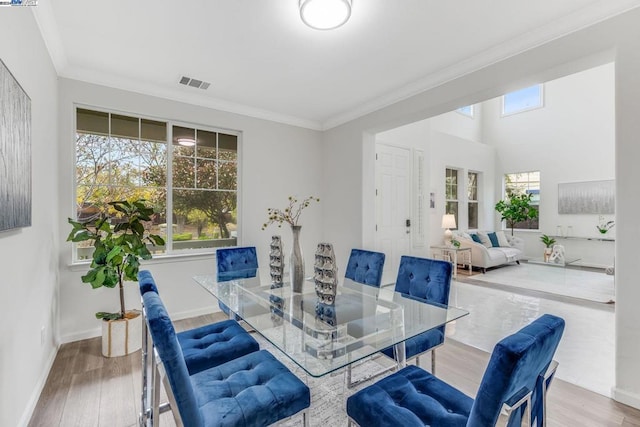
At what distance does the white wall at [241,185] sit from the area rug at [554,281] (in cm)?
358

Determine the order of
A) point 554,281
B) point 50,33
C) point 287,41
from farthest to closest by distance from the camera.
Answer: point 554,281, point 287,41, point 50,33

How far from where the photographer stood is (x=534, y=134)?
8.07 metres

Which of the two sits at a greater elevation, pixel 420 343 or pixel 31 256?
pixel 31 256

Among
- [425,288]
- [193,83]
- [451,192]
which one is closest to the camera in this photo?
[425,288]

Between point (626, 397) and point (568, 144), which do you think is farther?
point (568, 144)

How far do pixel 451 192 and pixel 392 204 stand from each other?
3385 millimetres

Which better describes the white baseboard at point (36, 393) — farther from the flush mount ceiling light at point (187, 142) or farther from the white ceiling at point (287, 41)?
the white ceiling at point (287, 41)

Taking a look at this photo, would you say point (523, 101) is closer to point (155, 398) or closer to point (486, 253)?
point (486, 253)

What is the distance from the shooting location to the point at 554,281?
5527 mm

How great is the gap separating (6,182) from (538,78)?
3630 millimetres

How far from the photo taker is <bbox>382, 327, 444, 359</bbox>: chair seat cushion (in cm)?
195

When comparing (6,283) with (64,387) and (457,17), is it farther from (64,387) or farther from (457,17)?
(457,17)

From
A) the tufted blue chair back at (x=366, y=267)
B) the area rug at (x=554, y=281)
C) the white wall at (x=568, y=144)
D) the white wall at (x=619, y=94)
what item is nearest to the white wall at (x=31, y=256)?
the tufted blue chair back at (x=366, y=267)

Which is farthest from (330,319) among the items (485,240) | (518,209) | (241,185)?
(518,209)
